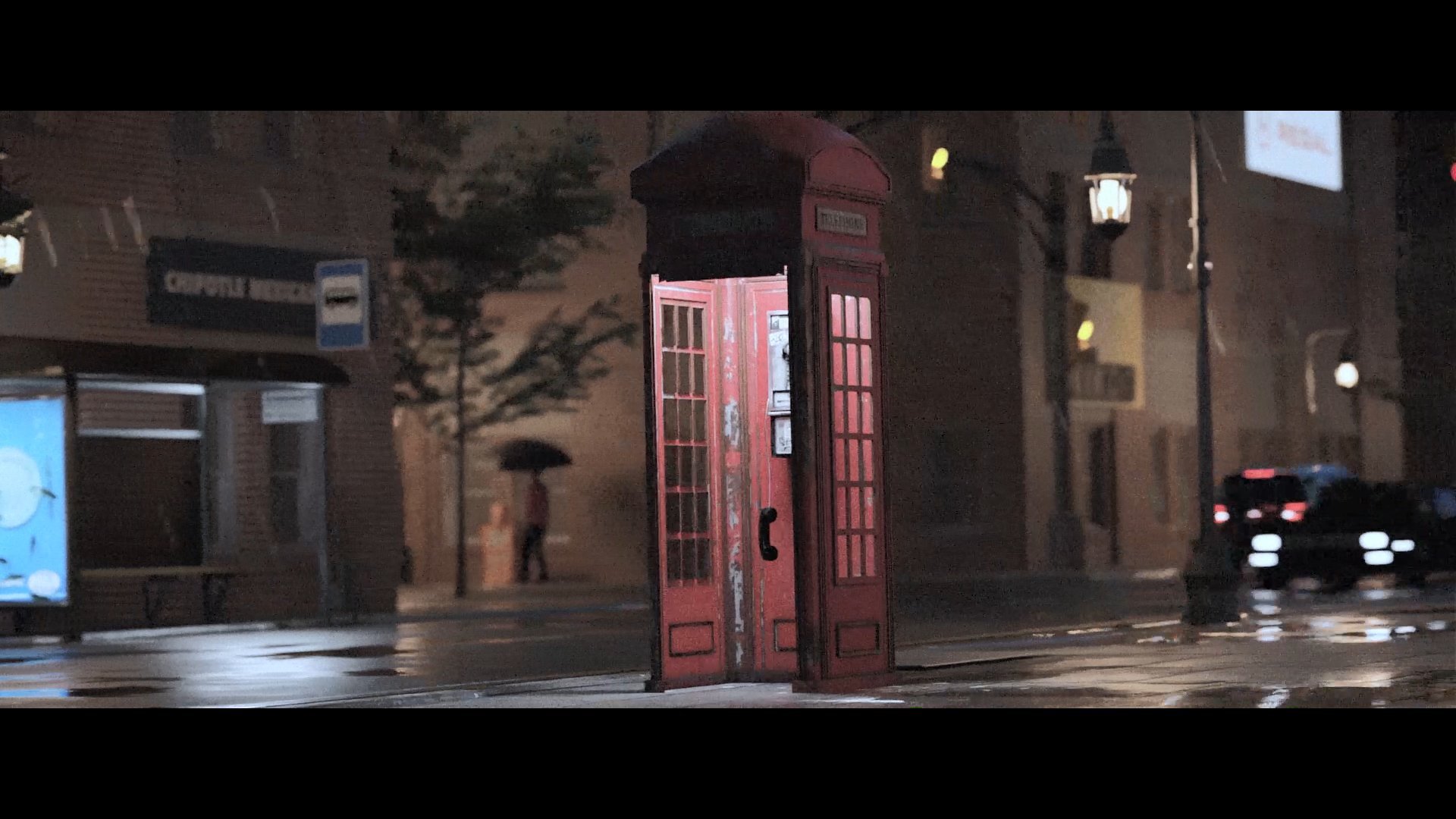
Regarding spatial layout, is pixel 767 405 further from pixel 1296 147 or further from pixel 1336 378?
pixel 1296 147

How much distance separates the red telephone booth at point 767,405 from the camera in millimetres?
15195

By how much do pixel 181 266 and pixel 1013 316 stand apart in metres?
23.4

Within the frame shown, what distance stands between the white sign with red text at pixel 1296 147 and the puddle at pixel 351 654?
125ft

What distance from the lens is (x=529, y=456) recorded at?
41188mm

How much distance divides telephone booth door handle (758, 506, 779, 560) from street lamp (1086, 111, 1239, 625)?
30.9ft

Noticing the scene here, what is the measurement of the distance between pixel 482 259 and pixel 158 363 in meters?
12.9

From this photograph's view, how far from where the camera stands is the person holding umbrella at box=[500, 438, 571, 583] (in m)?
40.3

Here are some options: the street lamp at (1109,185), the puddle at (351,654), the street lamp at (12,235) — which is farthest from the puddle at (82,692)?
the street lamp at (1109,185)

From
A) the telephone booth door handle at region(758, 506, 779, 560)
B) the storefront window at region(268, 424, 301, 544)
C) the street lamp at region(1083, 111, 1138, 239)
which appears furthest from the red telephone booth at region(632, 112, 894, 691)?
the storefront window at region(268, 424, 301, 544)

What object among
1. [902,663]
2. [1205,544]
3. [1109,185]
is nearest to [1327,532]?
[1205,544]
